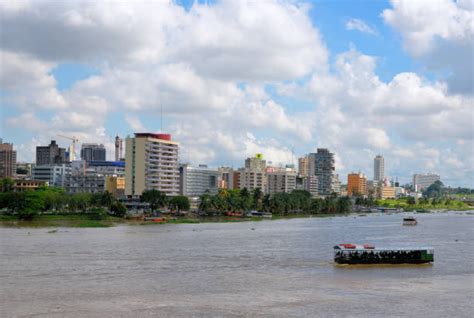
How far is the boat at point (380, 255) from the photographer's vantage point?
5872cm

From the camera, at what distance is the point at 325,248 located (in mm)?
77000

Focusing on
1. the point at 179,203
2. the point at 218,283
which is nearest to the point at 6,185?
the point at 179,203

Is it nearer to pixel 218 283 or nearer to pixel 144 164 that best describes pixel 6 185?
pixel 144 164

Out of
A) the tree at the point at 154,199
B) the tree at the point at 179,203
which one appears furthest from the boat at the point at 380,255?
the tree at the point at 179,203

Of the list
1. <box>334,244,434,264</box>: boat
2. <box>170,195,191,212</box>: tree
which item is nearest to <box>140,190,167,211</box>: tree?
<box>170,195,191,212</box>: tree

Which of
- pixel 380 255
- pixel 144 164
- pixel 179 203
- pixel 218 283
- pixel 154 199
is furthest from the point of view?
pixel 144 164

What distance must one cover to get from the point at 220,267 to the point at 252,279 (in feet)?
26.1

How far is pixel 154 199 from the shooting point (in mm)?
172375

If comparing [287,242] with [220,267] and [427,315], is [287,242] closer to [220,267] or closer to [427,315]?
[220,267]

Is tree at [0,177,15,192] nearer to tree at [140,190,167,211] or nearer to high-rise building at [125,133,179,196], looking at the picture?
high-rise building at [125,133,179,196]

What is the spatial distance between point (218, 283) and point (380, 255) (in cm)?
1797

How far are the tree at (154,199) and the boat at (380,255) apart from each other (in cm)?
11618

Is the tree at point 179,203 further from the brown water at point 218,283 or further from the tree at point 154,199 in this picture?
the brown water at point 218,283

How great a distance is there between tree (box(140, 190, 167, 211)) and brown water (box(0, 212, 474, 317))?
9473cm
